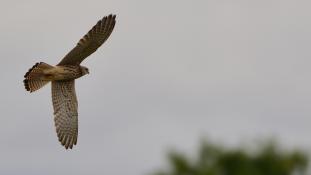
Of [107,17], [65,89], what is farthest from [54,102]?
[107,17]

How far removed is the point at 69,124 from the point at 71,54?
292 cm

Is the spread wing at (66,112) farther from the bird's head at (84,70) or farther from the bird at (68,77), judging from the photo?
the bird's head at (84,70)

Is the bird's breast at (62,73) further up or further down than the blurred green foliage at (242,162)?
further up

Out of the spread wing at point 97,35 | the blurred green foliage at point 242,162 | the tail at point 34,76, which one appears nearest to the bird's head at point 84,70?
the spread wing at point 97,35

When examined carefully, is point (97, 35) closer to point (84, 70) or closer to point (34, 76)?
point (84, 70)

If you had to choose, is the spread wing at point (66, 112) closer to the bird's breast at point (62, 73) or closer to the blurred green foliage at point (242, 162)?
the bird's breast at point (62, 73)

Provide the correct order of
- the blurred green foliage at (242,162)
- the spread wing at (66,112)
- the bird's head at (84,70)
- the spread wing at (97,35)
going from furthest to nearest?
1. the spread wing at (66,112)
2. the bird's head at (84,70)
3. the spread wing at (97,35)
4. the blurred green foliage at (242,162)

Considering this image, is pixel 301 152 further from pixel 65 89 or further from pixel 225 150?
pixel 65 89

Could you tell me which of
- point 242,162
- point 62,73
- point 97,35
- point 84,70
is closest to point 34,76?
point 62,73

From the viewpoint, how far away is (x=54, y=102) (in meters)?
22.8

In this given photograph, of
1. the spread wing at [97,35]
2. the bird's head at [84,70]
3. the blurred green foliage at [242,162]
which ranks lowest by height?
the blurred green foliage at [242,162]

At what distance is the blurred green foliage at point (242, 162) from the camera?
6.16 m

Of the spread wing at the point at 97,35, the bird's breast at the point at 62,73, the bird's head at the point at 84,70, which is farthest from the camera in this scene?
the bird's head at the point at 84,70

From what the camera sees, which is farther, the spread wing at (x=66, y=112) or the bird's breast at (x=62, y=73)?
the spread wing at (x=66, y=112)
